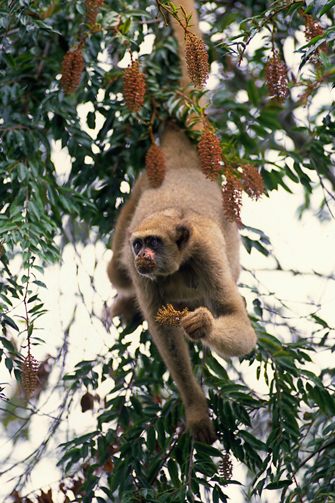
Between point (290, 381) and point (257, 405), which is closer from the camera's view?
point (257, 405)

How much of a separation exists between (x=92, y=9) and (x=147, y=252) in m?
1.89

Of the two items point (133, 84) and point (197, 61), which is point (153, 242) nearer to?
point (133, 84)

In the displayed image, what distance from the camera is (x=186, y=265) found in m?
4.29

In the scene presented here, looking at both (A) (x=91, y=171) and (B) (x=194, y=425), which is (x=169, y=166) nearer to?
(A) (x=91, y=171)

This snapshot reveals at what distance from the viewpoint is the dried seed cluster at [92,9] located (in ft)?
12.0

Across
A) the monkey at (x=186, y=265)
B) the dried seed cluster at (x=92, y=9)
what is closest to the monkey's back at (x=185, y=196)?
the monkey at (x=186, y=265)

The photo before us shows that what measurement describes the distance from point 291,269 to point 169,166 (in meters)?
1.69

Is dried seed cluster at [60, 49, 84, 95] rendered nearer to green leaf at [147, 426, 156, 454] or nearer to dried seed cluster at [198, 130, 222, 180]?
dried seed cluster at [198, 130, 222, 180]

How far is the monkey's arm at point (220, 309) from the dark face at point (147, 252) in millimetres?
371

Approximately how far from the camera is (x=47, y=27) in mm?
3557

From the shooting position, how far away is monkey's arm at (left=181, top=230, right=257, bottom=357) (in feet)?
11.0

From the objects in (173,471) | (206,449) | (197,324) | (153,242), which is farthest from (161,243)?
(173,471)

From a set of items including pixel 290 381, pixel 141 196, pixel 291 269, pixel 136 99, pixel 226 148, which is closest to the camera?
pixel 136 99

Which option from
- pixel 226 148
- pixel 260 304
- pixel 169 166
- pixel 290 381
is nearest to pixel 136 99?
pixel 226 148
